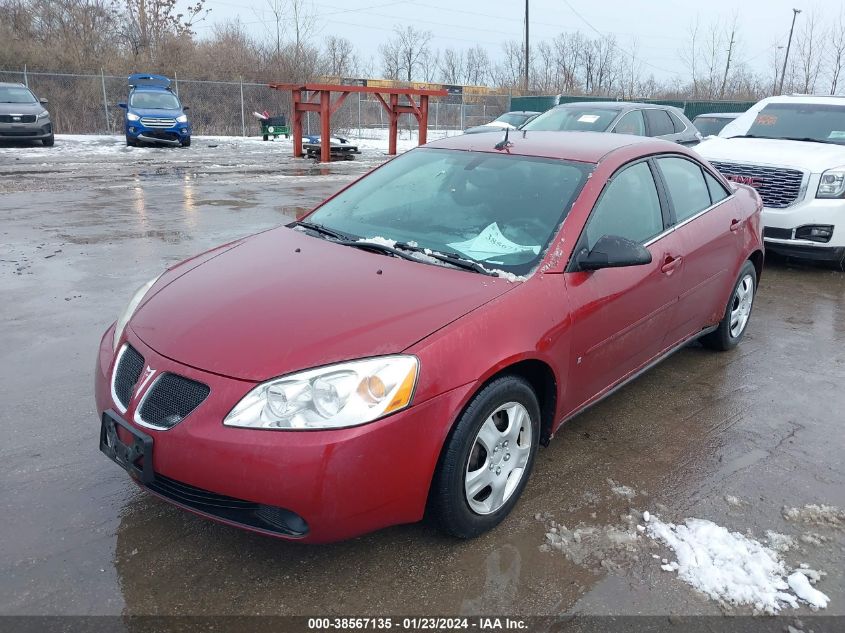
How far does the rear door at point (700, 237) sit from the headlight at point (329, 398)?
7.42 feet

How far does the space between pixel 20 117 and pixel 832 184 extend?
19.2m

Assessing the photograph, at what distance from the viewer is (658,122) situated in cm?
1067

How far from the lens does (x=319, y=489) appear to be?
2.29 m

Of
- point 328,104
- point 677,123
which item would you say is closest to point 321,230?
point 677,123

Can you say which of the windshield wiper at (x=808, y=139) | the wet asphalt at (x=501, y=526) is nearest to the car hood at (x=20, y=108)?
the wet asphalt at (x=501, y=526)

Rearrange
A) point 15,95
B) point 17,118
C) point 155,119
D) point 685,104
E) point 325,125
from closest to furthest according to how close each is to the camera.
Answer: point 325,125 < point 17,118 < point 15,95 < point 155,119 < point 685,104

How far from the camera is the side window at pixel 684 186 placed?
13.5ft

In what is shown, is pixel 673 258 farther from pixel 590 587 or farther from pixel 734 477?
pixel 590 587

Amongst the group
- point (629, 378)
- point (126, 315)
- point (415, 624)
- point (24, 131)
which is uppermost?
point (24, 131)

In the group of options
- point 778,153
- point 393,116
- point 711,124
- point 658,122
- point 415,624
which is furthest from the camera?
point 393,116

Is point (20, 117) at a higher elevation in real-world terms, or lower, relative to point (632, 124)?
lower

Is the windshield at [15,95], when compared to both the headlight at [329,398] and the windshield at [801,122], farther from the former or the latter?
the headlight at [329,398]

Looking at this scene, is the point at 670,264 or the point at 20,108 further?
the point at 20,108

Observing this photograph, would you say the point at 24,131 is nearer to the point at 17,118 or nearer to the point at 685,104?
the point at 17,118
